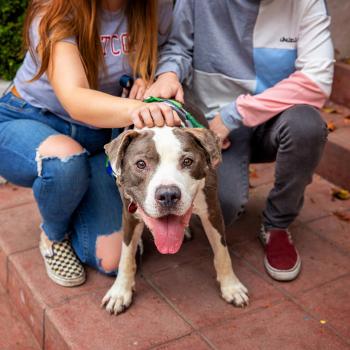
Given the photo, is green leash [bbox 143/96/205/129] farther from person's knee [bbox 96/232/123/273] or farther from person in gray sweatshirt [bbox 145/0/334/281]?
person's knee [bbox 96/232/123/273]

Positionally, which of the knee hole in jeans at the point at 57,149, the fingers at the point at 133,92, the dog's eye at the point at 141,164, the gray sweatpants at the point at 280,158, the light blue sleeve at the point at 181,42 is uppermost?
the light blue sleeve at the point at 181,42

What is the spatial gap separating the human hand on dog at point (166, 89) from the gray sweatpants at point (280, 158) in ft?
1.48

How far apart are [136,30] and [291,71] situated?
0.82 meters

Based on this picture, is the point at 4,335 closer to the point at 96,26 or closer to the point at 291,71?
the point at 96,26

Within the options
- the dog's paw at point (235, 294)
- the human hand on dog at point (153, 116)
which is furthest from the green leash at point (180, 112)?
the dog's paw at point (235, 294)

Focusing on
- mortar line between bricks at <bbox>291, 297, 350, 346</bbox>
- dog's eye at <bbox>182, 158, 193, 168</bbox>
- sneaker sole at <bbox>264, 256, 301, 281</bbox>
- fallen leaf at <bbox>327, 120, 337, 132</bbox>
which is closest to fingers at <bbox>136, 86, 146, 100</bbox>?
dog's eye at <bbox>182, 158, 193, 168</bbox>

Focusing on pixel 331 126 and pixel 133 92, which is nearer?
pixel 133 92

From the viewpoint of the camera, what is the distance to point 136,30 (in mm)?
2922

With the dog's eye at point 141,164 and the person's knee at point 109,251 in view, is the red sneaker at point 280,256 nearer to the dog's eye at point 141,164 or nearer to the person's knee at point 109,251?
the person's knee at point 109,251

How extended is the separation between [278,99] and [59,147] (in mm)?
1060

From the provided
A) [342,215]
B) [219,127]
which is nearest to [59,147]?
[219,127]

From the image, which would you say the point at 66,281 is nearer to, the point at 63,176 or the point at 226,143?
the point at 63,176

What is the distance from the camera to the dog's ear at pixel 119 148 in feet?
7.69

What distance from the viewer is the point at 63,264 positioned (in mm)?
2916
